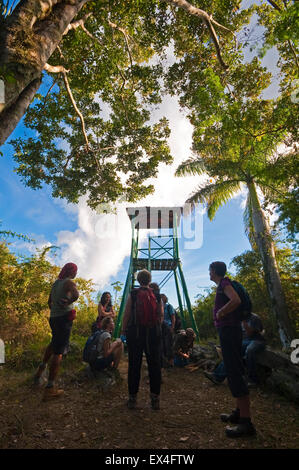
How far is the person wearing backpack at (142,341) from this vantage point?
11.6 ft

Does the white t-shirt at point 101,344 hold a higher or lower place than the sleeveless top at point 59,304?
lower

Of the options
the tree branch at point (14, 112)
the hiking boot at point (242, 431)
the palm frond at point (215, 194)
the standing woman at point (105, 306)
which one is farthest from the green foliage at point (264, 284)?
the tree branch at point (14, 112)

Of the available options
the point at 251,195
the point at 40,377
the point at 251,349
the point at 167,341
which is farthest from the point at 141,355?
the point at 251,195

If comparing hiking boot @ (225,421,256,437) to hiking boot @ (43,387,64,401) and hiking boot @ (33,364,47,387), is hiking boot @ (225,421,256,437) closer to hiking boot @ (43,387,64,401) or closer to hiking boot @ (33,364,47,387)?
hiking boot @ (43,387,64,401)

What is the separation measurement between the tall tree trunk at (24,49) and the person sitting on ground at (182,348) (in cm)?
610

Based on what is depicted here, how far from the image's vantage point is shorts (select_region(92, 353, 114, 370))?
15.0 feet

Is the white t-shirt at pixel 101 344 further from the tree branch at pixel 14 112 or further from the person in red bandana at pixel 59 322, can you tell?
the tree branch at pixel 14 112

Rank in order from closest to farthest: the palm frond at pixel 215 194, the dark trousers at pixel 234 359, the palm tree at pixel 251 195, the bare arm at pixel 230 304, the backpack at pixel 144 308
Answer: the dark trousers at pixel 234 359 → the bare arm at pixel 230 304 → the backpack at pixel 144 308 → the palm tree at pixel 251 195 → the palm frond at pixel 215 194

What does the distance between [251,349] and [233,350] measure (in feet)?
7.55

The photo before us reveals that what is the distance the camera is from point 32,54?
9.99ft

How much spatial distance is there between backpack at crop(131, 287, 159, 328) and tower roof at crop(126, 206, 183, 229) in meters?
6.48

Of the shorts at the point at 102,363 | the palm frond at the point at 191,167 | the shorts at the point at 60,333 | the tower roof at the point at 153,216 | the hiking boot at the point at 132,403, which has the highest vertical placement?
the palm frond at the point at 191,167

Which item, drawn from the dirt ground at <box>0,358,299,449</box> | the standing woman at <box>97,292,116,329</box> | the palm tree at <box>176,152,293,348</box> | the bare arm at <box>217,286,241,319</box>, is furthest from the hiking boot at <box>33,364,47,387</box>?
the palm tree at <box>176,152,293,348</box>

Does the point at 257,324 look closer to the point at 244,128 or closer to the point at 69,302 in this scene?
the point at 69,302
